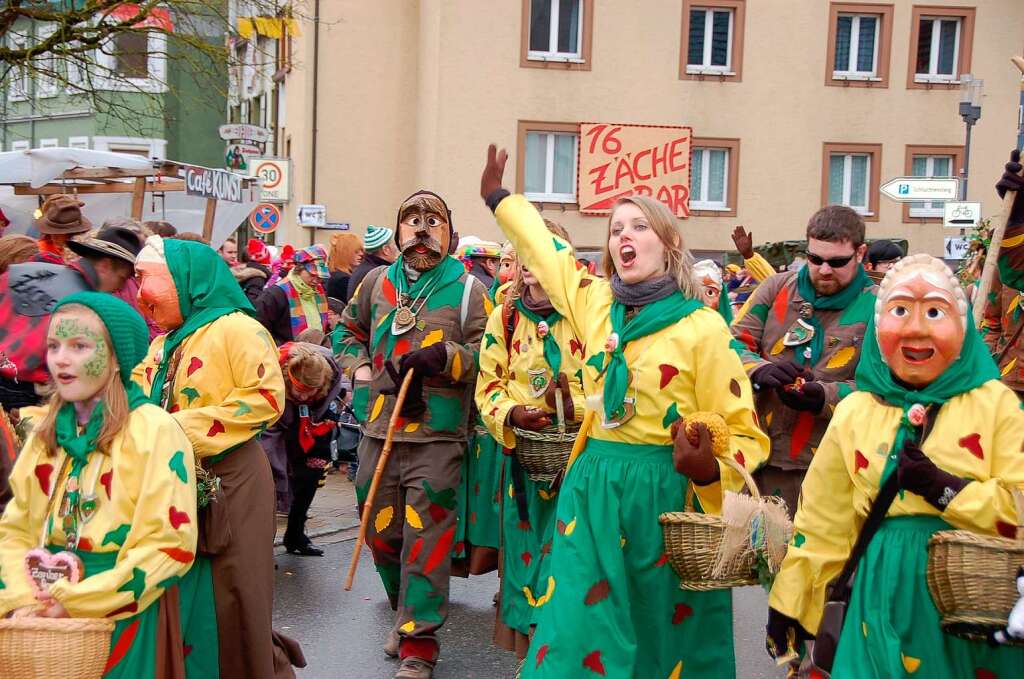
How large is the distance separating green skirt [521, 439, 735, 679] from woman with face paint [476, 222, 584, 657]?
4.27ft

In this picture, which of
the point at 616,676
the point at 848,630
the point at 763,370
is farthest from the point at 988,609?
the point at 763,370

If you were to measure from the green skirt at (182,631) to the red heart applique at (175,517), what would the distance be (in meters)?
0.20

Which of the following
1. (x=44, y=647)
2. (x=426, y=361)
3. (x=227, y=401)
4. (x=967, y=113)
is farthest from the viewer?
(x=967, y=113)

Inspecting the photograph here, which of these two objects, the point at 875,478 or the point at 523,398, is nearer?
the point at 875,478

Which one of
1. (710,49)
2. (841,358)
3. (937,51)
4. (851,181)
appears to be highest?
(937,51)

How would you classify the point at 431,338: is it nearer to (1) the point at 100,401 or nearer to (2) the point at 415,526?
(2) the point at 415,526

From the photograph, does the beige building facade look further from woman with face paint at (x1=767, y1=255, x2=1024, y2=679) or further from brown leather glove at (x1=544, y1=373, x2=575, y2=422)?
woman with face paint at (x1=767, y1=255, x2=1024, y2=679)

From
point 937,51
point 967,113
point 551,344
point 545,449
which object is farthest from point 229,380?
point 937,51

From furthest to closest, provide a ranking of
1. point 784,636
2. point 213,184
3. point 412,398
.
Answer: point 213,184 < point 412,398 < point 784,636

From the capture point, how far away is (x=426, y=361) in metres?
6.40

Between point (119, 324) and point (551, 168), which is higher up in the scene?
point (551, 168)

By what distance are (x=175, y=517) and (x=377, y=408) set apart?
2.86 metres

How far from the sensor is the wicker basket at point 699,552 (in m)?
3.99

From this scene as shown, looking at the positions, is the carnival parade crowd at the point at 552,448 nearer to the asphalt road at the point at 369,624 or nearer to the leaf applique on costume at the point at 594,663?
the leaf applique on costume at the point at 594,663
